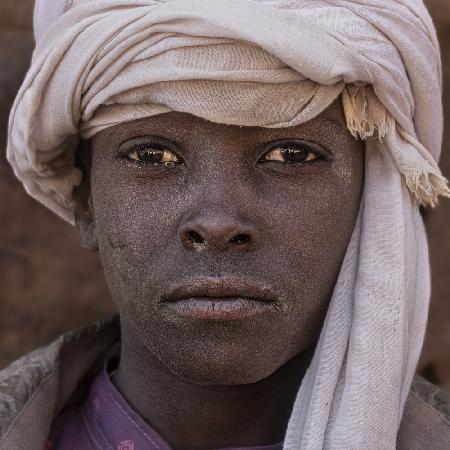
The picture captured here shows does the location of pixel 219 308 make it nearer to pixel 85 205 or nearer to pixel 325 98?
pixel 325 98

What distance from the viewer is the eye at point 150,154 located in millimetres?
2230

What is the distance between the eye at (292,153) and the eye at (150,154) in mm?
204

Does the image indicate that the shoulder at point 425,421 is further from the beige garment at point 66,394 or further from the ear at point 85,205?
the ear at point 85,205

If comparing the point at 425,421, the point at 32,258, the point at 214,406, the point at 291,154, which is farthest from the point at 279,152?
the point at 32,258

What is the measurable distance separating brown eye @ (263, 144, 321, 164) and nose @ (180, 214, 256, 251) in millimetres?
203

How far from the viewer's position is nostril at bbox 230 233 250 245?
2068mm

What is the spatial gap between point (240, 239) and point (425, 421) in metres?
0.65

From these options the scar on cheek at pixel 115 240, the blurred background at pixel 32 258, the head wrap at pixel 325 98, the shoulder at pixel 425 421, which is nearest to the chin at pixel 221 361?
the head wrap at pixel 325 98

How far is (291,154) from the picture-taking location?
223 centimetres

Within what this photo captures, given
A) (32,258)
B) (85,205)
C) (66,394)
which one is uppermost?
(85,205)

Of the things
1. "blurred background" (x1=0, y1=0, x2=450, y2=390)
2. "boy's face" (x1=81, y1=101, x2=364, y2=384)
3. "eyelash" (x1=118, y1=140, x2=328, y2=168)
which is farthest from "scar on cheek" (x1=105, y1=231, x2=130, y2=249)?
"blurred background" (x1=0, y1=0, x2=450, y2=390)

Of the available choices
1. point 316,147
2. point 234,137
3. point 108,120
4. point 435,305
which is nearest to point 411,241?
point 316,147

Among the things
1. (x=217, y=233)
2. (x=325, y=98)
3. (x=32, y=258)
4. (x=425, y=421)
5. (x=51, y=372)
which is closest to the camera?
(x=217, y=233)

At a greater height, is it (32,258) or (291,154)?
(291,154)
